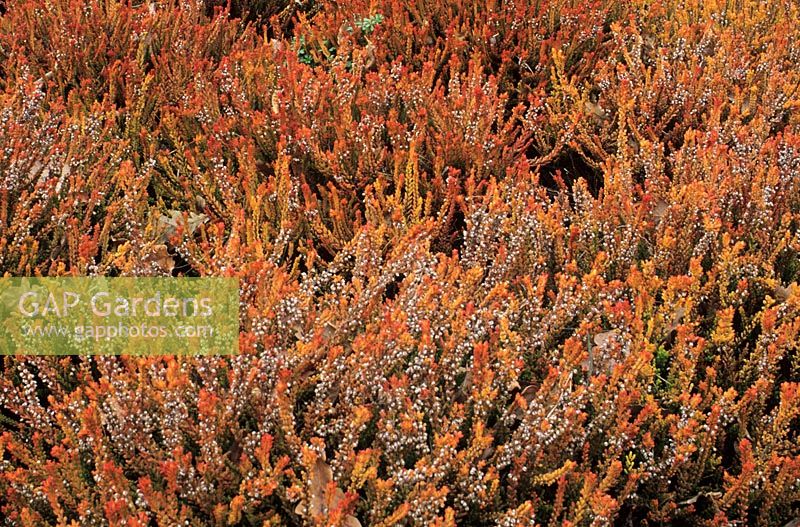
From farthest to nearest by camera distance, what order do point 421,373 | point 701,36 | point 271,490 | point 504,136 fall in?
point 701,36 < point 504,136 < point 421,373 < point 271,490

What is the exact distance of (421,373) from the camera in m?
2.00

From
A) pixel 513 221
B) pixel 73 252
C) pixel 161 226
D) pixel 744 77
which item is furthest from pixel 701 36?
pixel 73 252

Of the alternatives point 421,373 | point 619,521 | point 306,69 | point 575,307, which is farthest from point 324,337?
point 306,69

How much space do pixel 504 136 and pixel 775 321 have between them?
1.26 metres

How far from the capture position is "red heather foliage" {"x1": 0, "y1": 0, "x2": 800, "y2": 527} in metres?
1.85

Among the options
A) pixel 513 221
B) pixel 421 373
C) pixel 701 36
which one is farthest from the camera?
pixel 701 36

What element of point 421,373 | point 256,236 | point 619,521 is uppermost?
point 256,236

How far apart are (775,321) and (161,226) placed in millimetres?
1971

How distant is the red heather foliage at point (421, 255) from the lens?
1.85 m

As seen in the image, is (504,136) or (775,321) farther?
(504,136)

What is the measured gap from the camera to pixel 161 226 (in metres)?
2.69

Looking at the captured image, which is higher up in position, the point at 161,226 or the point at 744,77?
the point at 744,77

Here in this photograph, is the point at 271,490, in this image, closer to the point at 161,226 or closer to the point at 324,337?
the point at 324,337

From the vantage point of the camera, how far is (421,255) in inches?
93.3
